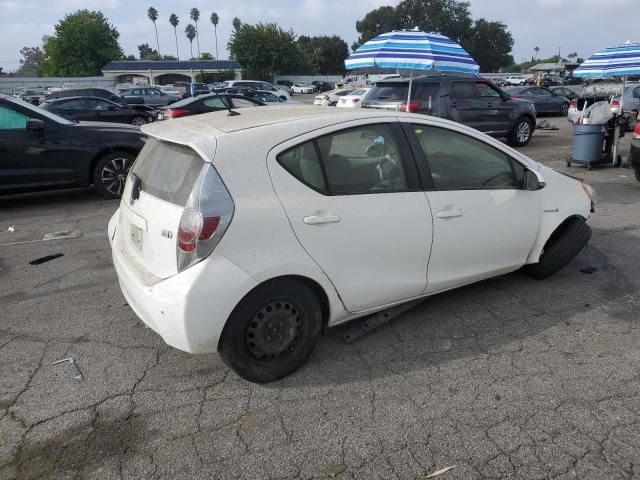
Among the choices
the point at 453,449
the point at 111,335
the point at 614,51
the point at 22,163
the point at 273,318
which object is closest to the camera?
the point at 453,449

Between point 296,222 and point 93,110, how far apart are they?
1675 centimetres

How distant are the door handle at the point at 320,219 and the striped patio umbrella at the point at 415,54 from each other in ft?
19.7

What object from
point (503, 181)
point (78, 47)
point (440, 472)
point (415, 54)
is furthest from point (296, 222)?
point (78, 47)

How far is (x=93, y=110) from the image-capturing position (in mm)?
17203

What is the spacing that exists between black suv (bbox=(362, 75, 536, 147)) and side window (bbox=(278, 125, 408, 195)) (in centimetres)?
790

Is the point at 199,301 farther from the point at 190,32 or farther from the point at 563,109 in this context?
the point at 190,32

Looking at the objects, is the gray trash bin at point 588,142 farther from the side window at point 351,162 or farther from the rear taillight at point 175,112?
the rear taillight at point 175,112

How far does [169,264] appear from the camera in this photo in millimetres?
2758

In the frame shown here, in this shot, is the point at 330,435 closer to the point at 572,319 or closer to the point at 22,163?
the point at 572,319

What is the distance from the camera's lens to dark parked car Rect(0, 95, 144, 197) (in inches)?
277

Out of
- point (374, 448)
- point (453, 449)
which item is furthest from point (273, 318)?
point (453, 449)

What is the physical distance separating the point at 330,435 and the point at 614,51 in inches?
432

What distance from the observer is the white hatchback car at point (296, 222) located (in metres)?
2.69

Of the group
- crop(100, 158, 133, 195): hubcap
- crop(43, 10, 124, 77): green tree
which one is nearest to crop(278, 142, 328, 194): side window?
crop(100, 158, 133, 195): hubcap
